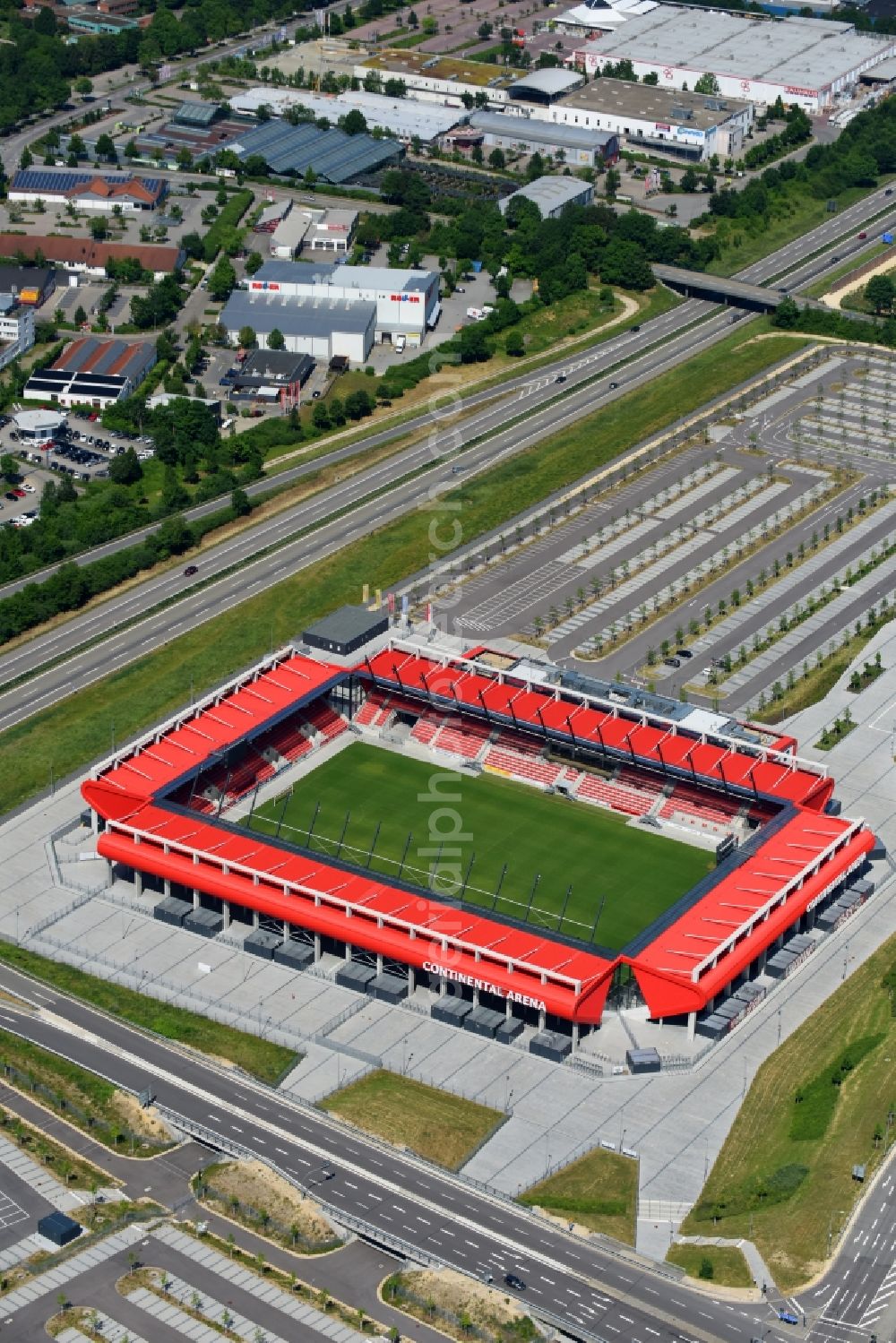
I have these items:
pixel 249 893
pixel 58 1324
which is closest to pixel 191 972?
pixel 249 893

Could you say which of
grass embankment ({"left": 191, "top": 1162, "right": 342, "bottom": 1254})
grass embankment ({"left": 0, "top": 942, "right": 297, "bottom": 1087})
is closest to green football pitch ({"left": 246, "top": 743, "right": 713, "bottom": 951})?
→ grass embankment ({"left": 0, "top": 942, "right": 297, "bottom": 1087})

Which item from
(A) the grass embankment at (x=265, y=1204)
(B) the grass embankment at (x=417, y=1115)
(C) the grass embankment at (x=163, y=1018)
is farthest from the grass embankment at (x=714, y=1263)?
(C) the grass embankment at (x=163, y=1018)

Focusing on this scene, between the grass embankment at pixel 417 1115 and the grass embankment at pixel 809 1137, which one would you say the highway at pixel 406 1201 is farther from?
the grass embankment at pixel 809 1137

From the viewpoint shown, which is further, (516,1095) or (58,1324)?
(516,1095)

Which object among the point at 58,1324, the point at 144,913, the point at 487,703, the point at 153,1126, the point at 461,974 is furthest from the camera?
the point at 487,703

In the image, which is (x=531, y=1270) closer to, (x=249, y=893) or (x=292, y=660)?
(x=249, y=893)

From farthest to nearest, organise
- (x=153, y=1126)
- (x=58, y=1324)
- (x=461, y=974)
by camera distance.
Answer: (x=461, y=974)
(x=153, y=1126)
(x=58, y=1324)

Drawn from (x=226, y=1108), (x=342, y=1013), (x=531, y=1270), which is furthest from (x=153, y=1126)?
(x=531, y=1270)
